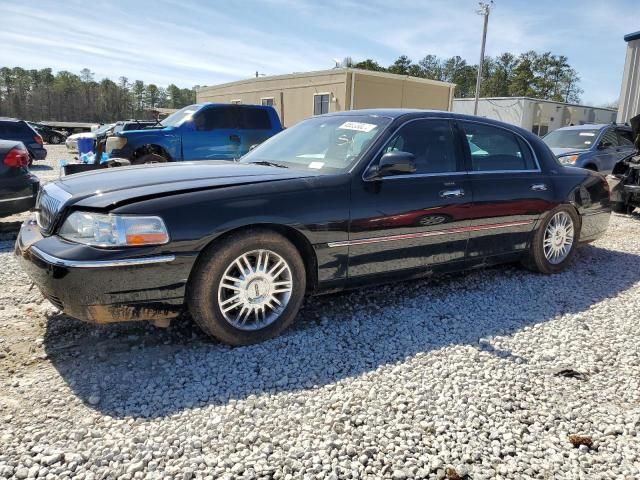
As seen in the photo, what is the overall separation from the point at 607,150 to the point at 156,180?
10.8 metres

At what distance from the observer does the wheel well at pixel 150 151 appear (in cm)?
926

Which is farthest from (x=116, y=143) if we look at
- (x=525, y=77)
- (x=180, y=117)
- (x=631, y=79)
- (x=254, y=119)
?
(x=525, y=77)

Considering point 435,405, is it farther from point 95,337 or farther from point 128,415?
point 95,337

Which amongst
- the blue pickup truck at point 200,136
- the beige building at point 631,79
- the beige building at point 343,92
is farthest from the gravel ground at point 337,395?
the beige building at point 343,92

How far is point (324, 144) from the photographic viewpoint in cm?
389

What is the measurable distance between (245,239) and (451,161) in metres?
2.00

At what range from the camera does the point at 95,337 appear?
314 cm

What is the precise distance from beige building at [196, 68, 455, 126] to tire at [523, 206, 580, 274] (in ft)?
66.2

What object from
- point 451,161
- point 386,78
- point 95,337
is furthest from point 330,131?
point 386,78

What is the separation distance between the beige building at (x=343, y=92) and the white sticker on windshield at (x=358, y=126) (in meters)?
20.9

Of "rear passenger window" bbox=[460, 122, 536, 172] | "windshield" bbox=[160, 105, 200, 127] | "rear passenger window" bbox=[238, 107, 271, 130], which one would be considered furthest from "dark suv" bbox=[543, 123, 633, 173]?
"windshield" bbox=[160, 105, 200, 127]

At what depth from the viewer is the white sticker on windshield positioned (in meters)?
3.79

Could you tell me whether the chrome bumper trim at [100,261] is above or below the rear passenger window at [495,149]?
below

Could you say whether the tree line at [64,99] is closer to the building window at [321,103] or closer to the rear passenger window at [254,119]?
the building window at [321,103]
